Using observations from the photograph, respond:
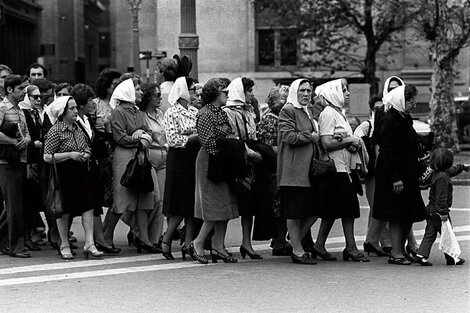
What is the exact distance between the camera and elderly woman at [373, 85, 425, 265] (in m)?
11.6

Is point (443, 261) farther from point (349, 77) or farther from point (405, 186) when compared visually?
point (349, 77)

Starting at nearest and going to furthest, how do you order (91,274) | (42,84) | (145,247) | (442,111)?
1. (91,274)
2. (145,247)
3. (42,84)
4. (442,111)

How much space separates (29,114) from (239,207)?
2.81 meters

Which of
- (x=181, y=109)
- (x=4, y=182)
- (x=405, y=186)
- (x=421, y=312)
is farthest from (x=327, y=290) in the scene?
(x=4, y=182)

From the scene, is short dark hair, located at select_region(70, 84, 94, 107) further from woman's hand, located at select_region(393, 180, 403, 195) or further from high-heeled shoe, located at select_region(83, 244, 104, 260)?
woman's hand, located at select_region(393, 180, 403, 195)

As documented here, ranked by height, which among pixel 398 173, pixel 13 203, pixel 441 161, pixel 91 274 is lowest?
pixel 91 274

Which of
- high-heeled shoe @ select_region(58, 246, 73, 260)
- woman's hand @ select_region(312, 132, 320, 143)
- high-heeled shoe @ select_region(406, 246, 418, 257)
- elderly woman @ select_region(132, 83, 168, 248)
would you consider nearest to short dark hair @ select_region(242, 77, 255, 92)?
woman's hand @ select_region(312, 132, 320, 143)

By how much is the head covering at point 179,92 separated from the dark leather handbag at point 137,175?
0.67 m

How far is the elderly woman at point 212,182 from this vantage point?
11.7 metres

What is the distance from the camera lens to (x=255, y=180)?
12.4 meters

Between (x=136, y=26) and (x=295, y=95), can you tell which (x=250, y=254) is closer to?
(x=295, y=95)

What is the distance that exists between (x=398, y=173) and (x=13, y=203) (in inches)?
172

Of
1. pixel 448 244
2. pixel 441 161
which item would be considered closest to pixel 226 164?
pixel 441 161

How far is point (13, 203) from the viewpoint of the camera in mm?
12617
